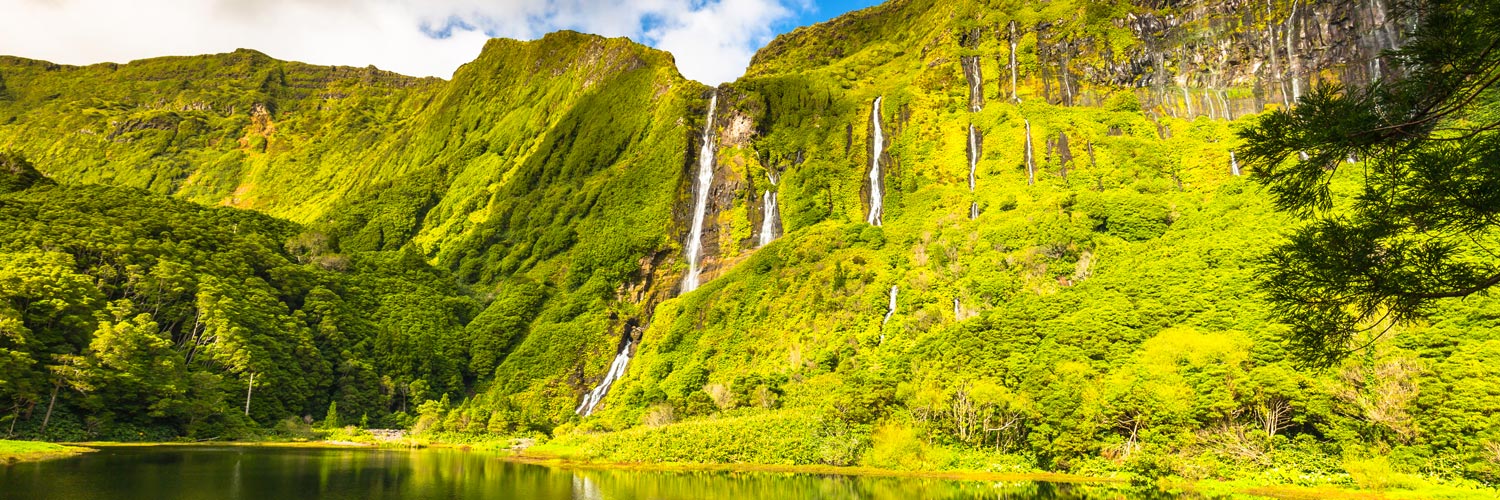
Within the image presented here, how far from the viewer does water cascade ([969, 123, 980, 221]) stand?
3376 inches

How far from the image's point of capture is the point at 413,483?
33.5 meters

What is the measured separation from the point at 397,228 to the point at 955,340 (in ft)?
354

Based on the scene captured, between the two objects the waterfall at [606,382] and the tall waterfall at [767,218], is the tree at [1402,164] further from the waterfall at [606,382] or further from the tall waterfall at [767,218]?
the tall waterfall at [767,218]

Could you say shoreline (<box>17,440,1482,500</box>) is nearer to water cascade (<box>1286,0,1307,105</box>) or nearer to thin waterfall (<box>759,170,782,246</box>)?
thin waterfall (<box>759,170,782,246</box>)

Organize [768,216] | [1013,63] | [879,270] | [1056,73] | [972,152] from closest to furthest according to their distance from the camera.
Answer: [879,270] → [972,152] → [768,216] → [1056,73] → [1013,63]

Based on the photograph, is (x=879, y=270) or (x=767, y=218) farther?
(x=767, y=218)

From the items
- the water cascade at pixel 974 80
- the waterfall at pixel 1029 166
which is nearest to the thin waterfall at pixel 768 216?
the water cascade at pixel 974 80

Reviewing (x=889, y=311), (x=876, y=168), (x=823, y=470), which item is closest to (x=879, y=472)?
(x=823, y=470)

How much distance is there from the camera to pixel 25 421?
164ft

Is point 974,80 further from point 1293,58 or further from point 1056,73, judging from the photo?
point 1293,58

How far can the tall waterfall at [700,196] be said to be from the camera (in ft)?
315

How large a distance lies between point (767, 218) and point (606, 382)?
30.5 meters

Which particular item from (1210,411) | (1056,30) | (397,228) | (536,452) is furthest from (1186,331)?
(397,228)

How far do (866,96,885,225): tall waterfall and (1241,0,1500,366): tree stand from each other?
8337 centimetres
